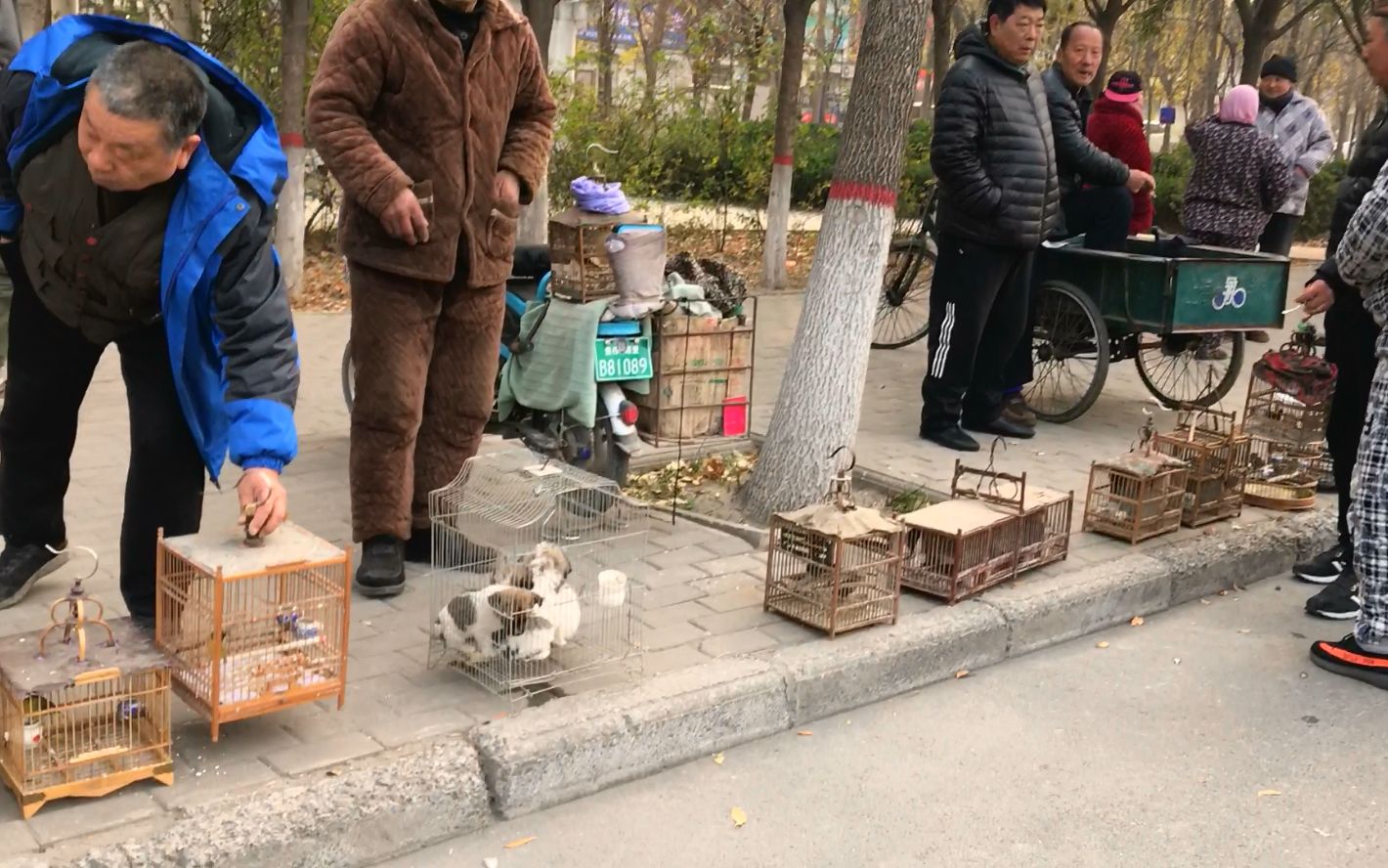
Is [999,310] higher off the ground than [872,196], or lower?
lower

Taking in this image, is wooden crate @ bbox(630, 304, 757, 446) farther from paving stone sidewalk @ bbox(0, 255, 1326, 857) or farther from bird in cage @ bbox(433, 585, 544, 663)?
bird in cage @ bbox(433, 585, 544, 663)

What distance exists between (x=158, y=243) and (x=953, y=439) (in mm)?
4395

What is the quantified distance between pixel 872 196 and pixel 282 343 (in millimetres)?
2649

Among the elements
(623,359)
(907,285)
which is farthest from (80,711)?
(907,285)

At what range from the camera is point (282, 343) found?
3434 mm

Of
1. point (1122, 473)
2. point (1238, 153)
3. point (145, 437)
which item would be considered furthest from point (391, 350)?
point (1238, 153)

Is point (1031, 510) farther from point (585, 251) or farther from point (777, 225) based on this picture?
point (777, 225)

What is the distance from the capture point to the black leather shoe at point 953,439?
22.4ft

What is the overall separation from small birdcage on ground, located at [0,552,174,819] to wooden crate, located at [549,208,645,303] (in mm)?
2796

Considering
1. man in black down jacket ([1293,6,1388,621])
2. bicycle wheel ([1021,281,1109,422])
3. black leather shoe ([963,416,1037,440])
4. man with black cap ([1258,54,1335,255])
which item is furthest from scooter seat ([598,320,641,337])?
man with black cap ([1258,54,1335,255])

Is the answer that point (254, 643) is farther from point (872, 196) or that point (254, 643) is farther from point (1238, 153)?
point (1238, 153)

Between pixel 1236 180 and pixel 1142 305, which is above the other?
pixel 1236 180

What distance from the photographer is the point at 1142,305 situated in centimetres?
736

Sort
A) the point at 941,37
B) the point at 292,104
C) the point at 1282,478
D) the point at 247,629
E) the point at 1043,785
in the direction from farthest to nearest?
the point at 941,37 → the point at 292,104 → the point at 1282,478 → the point at 1043,785 → the point at 247,629
